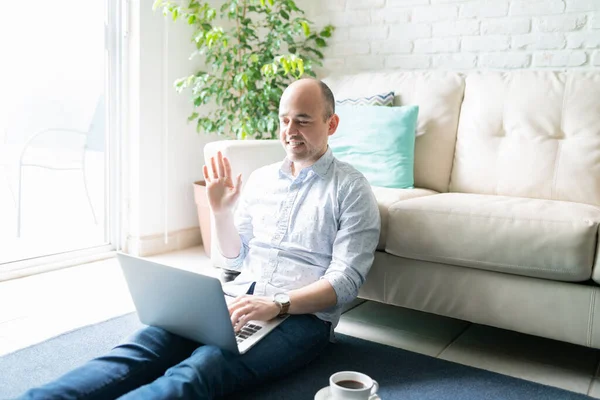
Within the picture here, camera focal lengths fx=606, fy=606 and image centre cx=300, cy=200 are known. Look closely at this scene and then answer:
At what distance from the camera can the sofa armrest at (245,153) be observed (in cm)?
241

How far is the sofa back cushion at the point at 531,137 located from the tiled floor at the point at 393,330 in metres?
0.54

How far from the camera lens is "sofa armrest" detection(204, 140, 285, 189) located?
7.90 ft

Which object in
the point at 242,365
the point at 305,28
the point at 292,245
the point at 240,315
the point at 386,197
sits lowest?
the point at 242,365

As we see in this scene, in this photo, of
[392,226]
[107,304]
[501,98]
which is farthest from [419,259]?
[107,304]

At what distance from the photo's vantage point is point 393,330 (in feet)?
7.02

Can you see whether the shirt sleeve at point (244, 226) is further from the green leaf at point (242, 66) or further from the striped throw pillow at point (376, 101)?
the green leaf at point (242, 66)

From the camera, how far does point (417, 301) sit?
199 centimetres

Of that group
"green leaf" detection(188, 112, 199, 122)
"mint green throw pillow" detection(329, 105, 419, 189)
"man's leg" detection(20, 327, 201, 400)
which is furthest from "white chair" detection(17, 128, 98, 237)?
"man's leg" detection(20, 327, 201, 400)

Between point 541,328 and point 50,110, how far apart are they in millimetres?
2345

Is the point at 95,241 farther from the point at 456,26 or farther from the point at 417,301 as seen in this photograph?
the point at 456,26

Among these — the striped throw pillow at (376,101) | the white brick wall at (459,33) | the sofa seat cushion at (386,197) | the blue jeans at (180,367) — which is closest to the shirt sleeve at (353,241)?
the blue jeans at (180,367)

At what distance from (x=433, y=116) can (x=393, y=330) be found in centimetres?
92

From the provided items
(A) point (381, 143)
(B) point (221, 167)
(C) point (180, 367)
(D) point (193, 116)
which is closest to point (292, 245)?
(B) point (221, 167)

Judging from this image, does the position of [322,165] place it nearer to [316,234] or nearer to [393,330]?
[316,234]
